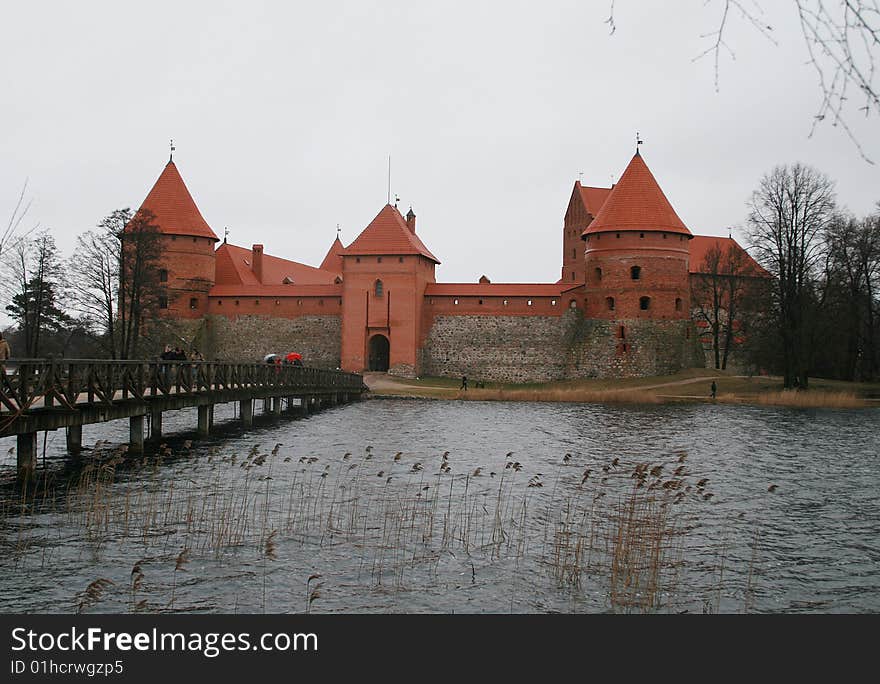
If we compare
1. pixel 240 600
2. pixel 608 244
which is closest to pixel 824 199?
pixel 608 244

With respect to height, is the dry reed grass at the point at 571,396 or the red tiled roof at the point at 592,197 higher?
the red tiled roof at the point at 592,197

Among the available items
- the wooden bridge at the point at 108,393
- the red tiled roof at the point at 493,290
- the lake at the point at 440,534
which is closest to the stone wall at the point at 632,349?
the red tiled roof at the point at 493,290

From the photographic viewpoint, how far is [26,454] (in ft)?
37.3

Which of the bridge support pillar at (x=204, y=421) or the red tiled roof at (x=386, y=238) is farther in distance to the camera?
the red tiled roof at (x=386, y=238)

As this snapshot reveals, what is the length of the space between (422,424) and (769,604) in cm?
1484

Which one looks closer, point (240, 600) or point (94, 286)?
point (240, 600)

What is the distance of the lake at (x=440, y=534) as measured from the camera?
726 centimetres

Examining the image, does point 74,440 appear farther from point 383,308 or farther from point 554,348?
point 554,348

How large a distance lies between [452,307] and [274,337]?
27.0 ft

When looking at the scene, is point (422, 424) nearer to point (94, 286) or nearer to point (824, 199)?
point (94, 286)

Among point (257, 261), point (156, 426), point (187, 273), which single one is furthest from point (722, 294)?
point (156, 426)

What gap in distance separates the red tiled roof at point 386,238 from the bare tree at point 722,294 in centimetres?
1278

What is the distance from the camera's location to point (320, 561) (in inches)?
323

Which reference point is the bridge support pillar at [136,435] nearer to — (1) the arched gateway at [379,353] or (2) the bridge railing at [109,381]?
(2) the bridge railing at [109,381]
